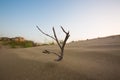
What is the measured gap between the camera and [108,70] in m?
2.01

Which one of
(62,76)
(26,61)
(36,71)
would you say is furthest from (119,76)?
(26,61)

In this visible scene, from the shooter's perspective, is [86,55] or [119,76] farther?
[86,55]

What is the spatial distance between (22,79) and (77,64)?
2.25 ft

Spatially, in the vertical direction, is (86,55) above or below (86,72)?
above

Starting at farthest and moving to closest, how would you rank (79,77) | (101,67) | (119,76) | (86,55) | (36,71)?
(86,55)
(36,71)
(101,67)
(79,77)
(119,76)

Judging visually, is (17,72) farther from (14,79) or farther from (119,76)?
(119,76)

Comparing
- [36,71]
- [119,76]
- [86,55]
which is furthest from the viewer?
[86,55]

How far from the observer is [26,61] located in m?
2.80

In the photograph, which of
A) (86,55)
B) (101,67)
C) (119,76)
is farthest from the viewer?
(86,55)

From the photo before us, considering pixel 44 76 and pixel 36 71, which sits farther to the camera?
pixel 36 71

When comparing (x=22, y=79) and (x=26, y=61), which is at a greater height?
(x=26, y=61)

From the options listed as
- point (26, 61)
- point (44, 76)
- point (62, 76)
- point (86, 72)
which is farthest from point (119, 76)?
point (26, 61)

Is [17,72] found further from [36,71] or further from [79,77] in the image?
[79,77]

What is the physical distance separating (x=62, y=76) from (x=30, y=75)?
1.32 feet
